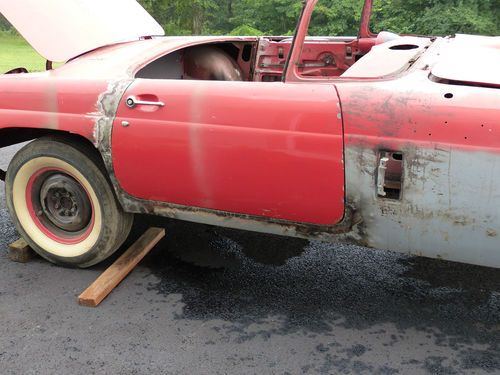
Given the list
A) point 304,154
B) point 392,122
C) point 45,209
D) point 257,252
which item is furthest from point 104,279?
point 392,122

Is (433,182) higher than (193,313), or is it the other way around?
(433,182)

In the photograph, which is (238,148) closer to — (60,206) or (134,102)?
(134,102)

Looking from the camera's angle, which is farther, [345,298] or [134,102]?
[345,298]

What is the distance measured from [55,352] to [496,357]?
A: 2.03m

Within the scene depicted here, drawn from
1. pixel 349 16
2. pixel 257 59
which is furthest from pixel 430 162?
pixel 349 16

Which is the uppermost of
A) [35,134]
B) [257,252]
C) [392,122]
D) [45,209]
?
[392,122]

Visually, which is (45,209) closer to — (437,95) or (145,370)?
(145,370)

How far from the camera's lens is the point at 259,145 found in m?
2.35

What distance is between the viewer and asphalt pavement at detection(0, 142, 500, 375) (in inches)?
88.4

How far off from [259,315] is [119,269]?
92 cm

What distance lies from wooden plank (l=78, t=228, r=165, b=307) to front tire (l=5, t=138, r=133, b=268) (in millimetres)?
113

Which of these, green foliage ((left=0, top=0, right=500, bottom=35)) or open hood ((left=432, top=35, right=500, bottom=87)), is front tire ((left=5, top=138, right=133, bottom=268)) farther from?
green foliage ((left=0, top=0, right=500, bottom=35))

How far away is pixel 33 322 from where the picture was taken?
2543 millimetres

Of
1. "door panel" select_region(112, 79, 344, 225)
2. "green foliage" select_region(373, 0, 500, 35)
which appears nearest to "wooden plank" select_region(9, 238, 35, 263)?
"door panel" select_region(112, 79, 344, 225)
